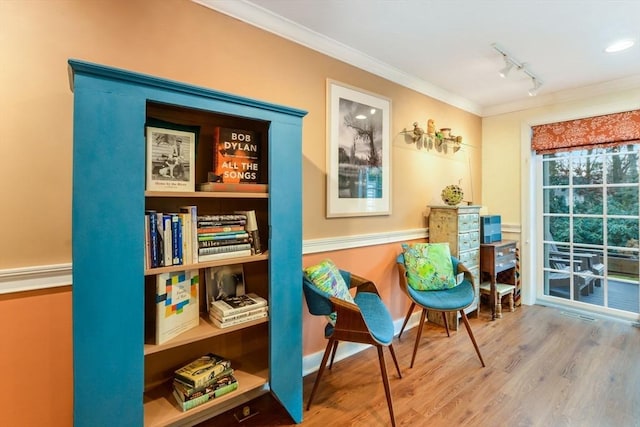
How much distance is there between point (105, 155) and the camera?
1.13 meters

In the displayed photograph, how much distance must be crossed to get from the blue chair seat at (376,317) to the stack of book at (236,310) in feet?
1.95

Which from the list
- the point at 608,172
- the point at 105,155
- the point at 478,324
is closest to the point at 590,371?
the point at 478,324

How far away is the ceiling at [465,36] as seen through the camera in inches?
71.9

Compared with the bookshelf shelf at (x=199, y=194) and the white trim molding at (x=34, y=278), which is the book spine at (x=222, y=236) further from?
the white trim molding at (x=34, y=278)

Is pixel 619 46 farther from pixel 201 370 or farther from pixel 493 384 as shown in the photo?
pixel 201 370

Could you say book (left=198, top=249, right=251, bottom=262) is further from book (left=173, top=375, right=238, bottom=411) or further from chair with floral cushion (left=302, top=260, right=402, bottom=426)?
book (left=173, top=375, right=238, bottom=411)

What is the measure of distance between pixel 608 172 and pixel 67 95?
4434 millimetres

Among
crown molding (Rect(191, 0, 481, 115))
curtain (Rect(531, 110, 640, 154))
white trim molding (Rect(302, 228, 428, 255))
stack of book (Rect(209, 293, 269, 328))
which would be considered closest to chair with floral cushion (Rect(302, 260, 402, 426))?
white trim molding (Rect(302, 228, 428, 255))

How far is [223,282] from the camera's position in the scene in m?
1.72

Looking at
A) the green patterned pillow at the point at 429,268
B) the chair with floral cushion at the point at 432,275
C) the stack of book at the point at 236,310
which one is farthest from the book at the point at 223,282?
the green patterned pillow at the point at 429,268

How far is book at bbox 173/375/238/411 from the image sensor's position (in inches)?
54.4

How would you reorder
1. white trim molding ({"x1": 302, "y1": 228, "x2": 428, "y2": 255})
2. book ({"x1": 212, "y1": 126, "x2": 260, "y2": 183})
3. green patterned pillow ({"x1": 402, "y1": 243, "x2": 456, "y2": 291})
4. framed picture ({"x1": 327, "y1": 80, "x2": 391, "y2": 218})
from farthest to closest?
1. green patterned pillow ({"x1": 402, "y1": 243, "x2": 456, "y2": 291})
2. framed picture ({"x1": 327, "y1": 80, "x2": 391, "y2": 218})
3. white trim molding ({"x1": 302, "y1": 228, "x2": 428, "y2": 255})
4. book ({"x1": 212, "y1": 126, "x2": 260, "y2": 183})

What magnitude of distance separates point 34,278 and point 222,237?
2.50 feet

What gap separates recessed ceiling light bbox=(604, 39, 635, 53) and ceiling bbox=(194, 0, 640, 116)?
0.20 ft
